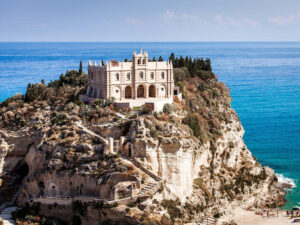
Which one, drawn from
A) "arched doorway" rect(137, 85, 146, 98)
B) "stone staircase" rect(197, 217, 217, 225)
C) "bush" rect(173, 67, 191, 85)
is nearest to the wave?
"stone staircase" rect(197, 217, 217, 225)

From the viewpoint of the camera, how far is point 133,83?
64.2m

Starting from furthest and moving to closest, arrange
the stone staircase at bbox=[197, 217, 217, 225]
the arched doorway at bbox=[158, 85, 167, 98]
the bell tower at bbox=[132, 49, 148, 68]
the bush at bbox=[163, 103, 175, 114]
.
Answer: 1. the arched doorway at bbox=[158, 85, 167, 98]
2. the bell tower at bbox=[132, 49, 148, 68]
3. the bush at bbox=[163, 103, 175, 114]
4. the stone staircase at bbox=[197, 217, 217, 225]

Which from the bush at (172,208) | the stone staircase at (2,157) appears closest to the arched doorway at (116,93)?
the stone staircase at (2,157)

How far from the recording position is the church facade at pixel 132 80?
6262 centimetres

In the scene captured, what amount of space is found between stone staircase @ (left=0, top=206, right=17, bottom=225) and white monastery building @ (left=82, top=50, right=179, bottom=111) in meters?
18.8

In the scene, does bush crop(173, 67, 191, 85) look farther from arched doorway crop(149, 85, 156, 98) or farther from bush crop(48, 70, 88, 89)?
bush crop(48, 70, 88, 89)

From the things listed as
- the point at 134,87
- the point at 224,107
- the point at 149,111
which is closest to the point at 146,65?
the point at 134,87

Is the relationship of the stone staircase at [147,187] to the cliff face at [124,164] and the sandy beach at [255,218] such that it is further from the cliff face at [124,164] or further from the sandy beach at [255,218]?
the sandy beach at [255,218]

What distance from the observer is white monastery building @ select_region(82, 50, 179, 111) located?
62094mm

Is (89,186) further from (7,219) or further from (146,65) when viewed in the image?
(146,65)

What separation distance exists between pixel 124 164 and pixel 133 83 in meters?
16.6

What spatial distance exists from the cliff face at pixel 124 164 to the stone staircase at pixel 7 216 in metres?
1.52

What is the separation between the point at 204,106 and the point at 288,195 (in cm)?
1905

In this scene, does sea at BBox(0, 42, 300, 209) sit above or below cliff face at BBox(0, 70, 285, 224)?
above
